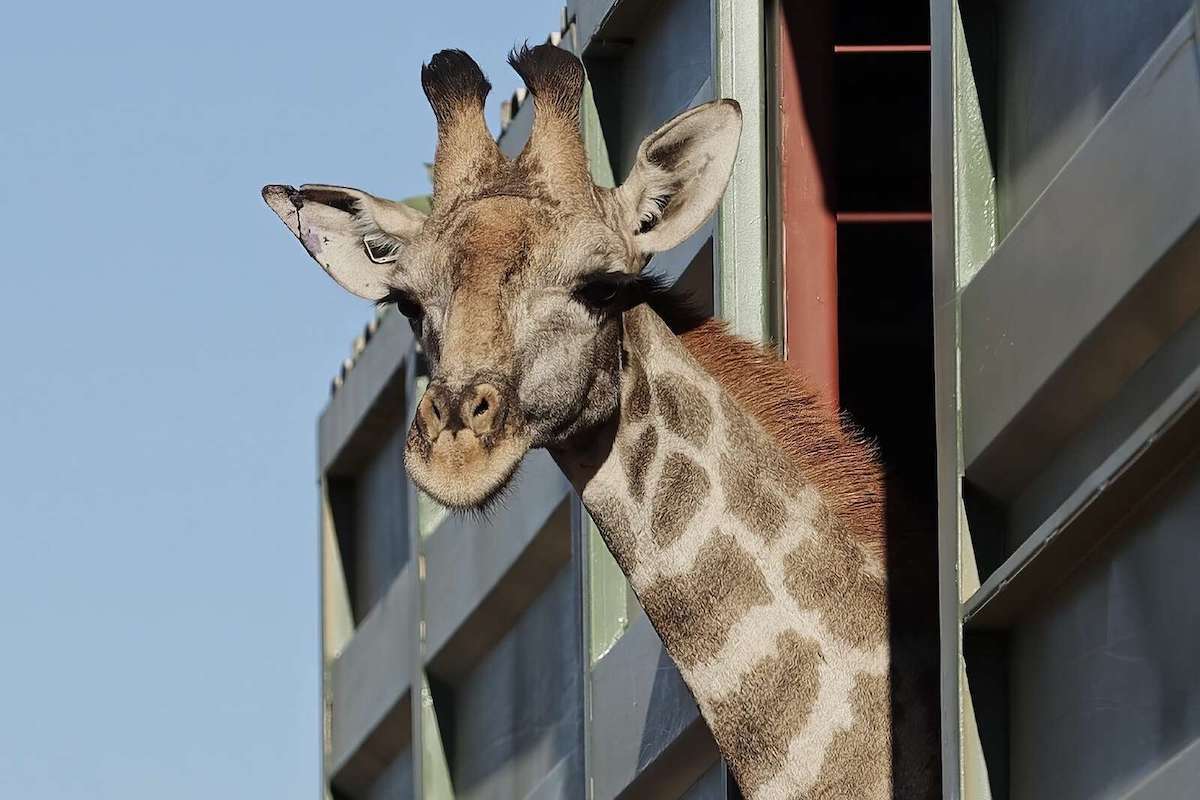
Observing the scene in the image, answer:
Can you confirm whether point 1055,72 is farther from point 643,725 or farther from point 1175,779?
point 643,725

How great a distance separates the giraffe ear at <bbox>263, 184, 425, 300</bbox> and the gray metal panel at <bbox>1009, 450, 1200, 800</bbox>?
11.5ft

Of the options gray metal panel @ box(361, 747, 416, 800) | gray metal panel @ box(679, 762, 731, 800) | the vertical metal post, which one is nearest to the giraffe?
the vertical metal post

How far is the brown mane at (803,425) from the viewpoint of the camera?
40.7ft

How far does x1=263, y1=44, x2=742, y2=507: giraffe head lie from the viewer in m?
11.3

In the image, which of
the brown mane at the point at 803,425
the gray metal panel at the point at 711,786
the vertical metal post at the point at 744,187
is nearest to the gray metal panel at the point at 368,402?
the gray metal panel at the point at 711,786

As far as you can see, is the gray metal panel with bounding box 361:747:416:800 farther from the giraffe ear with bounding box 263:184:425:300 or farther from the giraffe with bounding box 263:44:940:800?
the giraffe with bounding box 263:44:940:800

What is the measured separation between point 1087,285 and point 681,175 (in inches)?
110

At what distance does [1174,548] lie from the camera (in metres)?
9.27

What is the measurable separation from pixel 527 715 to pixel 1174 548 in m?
13.2

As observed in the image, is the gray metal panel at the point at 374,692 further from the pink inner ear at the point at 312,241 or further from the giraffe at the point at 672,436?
the giraffe at the point at 672,436

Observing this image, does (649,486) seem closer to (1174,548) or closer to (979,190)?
(979,190)

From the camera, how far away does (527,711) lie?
22.1 m

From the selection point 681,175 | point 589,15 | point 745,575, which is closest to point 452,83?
point 681,175

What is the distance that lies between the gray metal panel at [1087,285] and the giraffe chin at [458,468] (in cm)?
191
